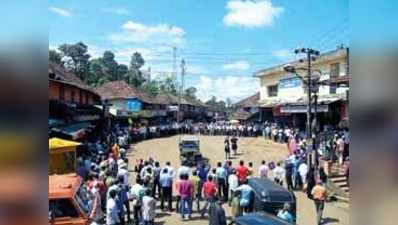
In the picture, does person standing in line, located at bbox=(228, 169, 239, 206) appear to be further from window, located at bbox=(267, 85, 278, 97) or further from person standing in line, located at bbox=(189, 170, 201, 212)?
window, located at bbox=(267, 85, 278, 97)

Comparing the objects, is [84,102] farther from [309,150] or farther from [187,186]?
[187,186]

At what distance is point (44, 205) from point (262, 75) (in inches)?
1669

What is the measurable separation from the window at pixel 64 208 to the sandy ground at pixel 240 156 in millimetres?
4566

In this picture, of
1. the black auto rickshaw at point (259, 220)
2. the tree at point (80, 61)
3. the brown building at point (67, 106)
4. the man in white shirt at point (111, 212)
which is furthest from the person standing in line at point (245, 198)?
the tree at point (80, 61)

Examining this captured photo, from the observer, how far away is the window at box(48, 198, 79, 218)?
22.6ft

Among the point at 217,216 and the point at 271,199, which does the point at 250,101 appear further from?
the point at 217,216

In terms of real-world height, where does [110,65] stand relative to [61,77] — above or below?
above

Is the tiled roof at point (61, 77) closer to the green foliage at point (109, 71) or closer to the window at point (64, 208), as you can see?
the window at point (64, 208)

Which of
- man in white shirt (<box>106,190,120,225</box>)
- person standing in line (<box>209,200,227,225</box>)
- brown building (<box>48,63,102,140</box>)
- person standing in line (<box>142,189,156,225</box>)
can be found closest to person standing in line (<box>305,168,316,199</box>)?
person standing in line (<box>209,200,227,225</box>)

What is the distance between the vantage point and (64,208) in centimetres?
700

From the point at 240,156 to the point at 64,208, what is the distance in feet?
70.7

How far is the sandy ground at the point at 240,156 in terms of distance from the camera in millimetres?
11820

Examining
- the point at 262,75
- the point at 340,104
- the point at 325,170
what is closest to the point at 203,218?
the point at 325,170

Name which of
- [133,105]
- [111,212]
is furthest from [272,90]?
[111,212]
